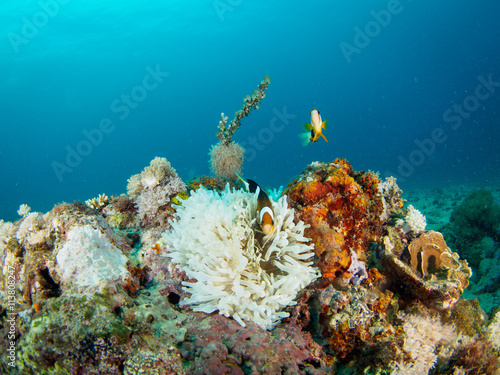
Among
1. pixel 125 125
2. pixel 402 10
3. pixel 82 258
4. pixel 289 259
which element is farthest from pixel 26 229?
pixel 125 125

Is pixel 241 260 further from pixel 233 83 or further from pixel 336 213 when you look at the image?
pixel 233 83

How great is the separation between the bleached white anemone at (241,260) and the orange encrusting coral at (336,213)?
1.01 ft

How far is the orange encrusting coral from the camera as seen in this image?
3.52 metres

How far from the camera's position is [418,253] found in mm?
3908

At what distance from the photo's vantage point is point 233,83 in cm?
12594

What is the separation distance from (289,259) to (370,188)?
6.72 ft

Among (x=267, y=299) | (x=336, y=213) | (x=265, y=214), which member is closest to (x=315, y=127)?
(x=336, y=213)

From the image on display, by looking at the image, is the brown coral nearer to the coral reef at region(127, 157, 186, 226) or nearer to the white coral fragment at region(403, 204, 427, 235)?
the white coral fragment at region(403, 204, 427, 235)

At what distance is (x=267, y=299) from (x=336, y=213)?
164 centimetres

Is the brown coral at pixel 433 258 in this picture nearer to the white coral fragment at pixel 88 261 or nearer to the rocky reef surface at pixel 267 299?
the rocky reef surface at pixel 267 299

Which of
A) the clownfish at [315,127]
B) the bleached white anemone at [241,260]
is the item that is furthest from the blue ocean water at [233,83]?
the bleached white anemone at [241,260]

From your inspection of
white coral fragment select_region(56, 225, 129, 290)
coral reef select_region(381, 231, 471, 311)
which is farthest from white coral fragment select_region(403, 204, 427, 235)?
white coral fragment select_region(56, 225, 129, 290)

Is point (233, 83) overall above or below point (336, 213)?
above

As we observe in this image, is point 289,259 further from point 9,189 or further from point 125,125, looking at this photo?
point 125,125
